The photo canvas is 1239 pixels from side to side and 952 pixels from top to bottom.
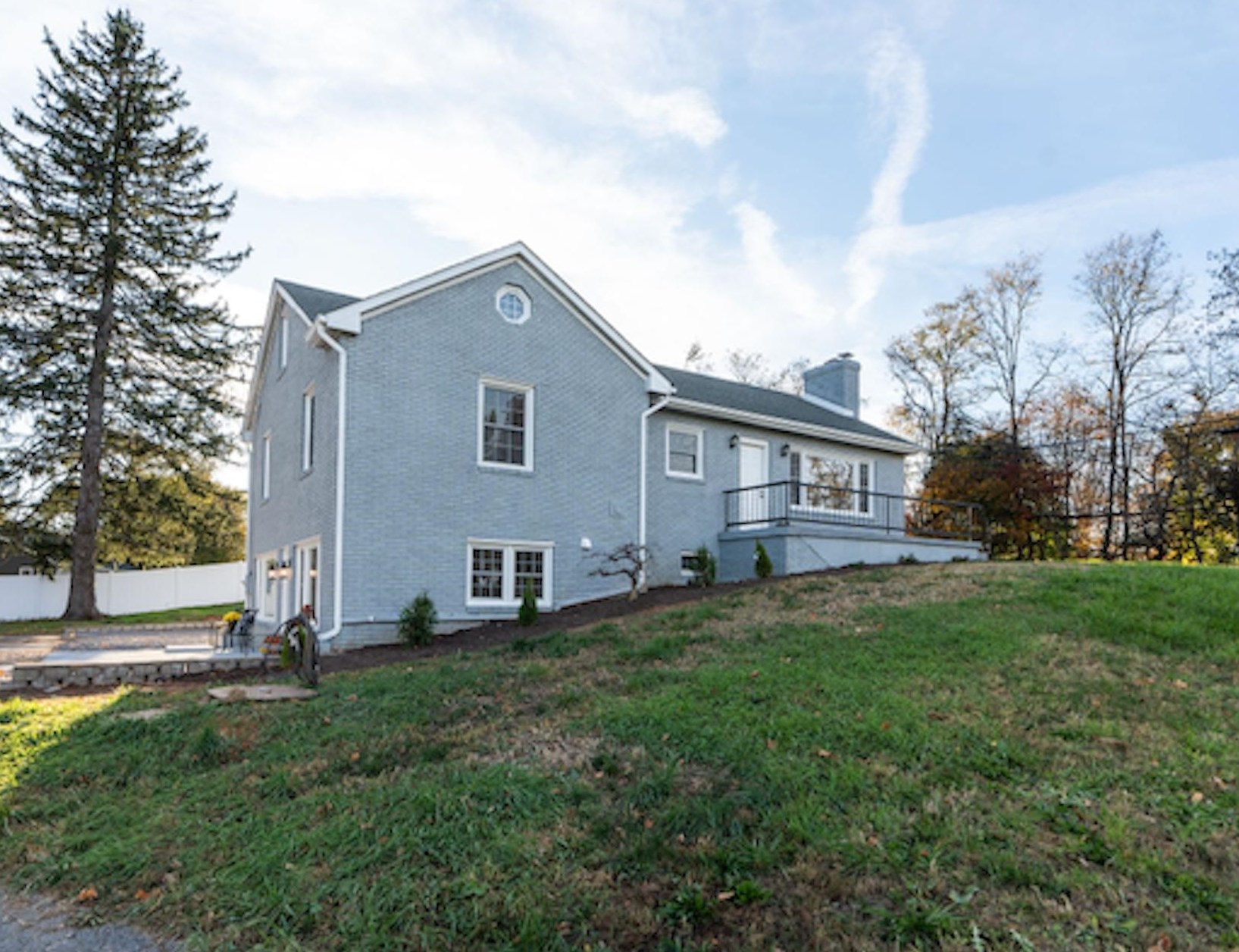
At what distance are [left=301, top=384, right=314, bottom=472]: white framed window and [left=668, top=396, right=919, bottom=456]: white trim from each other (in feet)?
21.5

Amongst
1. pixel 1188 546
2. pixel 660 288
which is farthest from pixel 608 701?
pixel 1188 546

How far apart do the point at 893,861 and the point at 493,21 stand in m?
9.49

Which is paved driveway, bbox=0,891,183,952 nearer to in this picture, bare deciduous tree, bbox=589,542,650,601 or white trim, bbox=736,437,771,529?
bare deciduous tree, bbox=589,542,650,601

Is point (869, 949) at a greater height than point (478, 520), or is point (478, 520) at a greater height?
point (478, 520)

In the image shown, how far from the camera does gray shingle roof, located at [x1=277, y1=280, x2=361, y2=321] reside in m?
13.4

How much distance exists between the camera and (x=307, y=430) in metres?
13.4

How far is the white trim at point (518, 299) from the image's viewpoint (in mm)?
13055

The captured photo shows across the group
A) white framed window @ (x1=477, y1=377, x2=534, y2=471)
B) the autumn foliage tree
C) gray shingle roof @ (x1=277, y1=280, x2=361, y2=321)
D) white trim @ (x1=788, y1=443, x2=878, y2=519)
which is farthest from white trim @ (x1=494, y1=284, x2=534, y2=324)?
the autumn foliage tree

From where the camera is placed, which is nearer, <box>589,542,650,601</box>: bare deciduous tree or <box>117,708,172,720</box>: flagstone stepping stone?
<box>117,708,172,720</box>: flagstone stepping stone

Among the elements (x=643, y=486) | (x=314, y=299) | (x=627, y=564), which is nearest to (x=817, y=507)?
(x=643, y=486)

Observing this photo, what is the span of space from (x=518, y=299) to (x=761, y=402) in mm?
7225

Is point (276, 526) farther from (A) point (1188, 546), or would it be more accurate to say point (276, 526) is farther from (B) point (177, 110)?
(A) point (1188, 546)

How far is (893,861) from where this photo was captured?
3383 mm

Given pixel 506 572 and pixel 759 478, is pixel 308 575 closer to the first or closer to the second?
pixel 506 572
